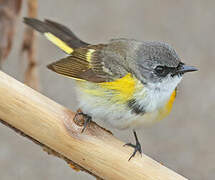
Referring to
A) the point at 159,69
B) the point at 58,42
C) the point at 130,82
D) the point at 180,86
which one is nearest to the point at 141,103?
the point at 130,82

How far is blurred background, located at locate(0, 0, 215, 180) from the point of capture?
16.1 ft

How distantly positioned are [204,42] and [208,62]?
313 millimetres

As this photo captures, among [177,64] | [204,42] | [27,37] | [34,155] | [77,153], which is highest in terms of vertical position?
[204,42]

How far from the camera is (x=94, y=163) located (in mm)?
2375

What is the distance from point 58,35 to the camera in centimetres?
319

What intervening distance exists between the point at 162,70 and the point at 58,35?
2.65 feet

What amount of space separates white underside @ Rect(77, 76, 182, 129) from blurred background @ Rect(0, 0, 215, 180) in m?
1.86

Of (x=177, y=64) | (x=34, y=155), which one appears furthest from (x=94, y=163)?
(x=34, y=155)

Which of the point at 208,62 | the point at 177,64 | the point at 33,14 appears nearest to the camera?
the point at 177,64

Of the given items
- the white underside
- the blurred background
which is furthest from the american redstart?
the blurred background

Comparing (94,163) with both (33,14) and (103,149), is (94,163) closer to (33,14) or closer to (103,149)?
(103,149)

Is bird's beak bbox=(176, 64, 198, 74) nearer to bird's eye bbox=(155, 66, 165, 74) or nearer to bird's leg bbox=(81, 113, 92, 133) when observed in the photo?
bird's eye bbox=(155, 66, 165, 74)

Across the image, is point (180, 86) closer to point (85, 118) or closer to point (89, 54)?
point (89, 54)

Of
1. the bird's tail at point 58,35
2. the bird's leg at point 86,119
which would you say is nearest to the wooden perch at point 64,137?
the bird's leg at point 86,119
